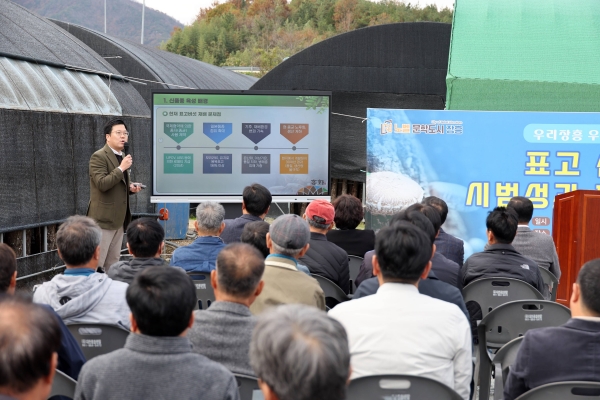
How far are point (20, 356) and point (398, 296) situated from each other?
52.3 inches

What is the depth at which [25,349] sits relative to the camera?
1534 mm

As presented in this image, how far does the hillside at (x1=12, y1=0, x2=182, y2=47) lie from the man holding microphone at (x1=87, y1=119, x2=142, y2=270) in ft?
421

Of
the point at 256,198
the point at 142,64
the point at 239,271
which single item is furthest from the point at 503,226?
the point at 142,64

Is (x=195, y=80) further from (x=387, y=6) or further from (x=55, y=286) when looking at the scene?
(x=387, y=6)

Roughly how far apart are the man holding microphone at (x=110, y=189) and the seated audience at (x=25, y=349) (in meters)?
4.48

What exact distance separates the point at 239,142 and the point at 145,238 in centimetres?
372

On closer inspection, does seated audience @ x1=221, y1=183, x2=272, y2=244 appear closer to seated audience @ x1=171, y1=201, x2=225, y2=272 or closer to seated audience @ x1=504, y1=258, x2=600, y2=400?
seated audience @ x1=171, y1=201, x2=225, y2=272

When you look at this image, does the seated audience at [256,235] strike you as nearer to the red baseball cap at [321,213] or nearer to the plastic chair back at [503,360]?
the red baseball cap at [321,213]

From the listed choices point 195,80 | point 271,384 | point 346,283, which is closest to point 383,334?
point 271,384

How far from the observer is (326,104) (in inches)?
288

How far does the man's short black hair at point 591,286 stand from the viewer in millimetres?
2348

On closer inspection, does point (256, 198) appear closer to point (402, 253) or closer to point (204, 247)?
point (204, 247)

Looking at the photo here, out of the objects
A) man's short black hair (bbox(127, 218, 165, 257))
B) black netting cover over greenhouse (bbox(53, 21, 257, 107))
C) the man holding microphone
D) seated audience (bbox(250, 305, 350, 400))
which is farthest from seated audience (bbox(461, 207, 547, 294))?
black netting cover over greenhouse (bbox(53, 21, 257, 107))

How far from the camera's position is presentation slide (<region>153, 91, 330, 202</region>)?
285 inches
